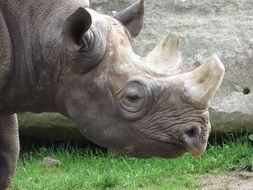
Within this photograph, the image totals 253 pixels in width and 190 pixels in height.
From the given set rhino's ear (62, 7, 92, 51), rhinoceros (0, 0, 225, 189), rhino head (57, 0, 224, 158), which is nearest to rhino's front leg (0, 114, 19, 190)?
rhinoceros (0, 0, 225, 189)

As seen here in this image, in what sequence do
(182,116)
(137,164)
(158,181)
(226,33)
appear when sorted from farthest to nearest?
(226,33) → (137,164) → (158,181) → (182,116)

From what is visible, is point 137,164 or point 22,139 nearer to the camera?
point 137,164

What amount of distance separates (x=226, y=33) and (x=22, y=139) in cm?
216

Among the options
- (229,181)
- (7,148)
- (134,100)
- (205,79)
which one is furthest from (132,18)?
(229,181)

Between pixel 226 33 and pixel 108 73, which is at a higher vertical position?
pixel 108 73

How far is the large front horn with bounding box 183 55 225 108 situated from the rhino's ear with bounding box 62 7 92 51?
0.53 metres

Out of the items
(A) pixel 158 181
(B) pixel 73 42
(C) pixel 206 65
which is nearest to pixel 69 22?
(B) pixel 73 42

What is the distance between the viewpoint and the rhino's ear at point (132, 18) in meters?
4.45

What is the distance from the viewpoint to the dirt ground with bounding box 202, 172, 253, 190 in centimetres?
667

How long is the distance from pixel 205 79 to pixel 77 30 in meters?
0.65

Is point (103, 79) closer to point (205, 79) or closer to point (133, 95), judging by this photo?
point (133, 95)

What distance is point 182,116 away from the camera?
3889 mm

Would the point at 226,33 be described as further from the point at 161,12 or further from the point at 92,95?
the point at 92,95

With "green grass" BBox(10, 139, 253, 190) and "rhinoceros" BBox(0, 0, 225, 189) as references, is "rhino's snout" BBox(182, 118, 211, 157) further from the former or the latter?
"green grass" BBox(10, 139, 253, 190)
